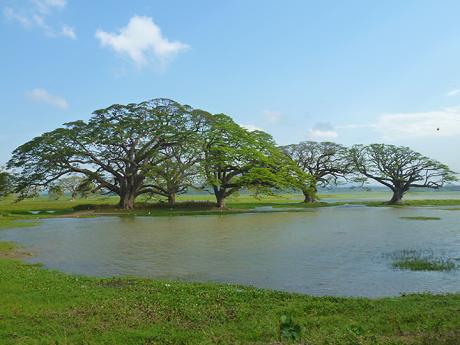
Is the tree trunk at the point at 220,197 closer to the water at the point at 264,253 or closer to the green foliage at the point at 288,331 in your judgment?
the water at the point at 264,253

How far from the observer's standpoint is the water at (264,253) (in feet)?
42.2

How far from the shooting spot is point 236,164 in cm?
5319

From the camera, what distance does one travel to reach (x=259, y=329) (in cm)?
757

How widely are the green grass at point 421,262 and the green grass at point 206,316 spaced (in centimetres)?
483

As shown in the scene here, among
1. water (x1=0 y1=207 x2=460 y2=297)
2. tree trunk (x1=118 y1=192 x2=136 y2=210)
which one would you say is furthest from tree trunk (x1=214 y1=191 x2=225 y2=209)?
water (x1=0 y1=207 x2=460 y2=297)


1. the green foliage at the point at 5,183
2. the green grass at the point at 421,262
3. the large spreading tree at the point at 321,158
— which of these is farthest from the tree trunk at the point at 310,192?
the green grass at the point at 421,262

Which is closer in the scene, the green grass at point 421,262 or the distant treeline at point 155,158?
the green grass at point 421,262

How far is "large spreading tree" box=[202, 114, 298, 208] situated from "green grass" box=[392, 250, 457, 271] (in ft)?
111

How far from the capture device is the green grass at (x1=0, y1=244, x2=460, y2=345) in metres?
7.06

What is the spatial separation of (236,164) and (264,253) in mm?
35214

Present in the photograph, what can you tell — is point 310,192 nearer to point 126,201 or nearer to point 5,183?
point 126,201

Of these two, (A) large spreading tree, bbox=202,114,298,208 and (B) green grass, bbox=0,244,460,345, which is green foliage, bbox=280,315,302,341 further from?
(A) large spreading tree, bbox=202,114,298,208

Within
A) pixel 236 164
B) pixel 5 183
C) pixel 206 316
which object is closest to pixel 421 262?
pixel 206 316

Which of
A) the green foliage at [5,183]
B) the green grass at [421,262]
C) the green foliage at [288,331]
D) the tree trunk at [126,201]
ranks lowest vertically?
the green grass at [421,262]
